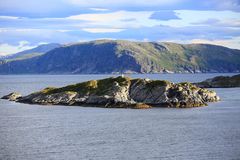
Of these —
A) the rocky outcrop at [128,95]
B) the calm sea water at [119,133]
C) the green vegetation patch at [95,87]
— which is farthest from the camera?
the green vegetation patch at [95,87]

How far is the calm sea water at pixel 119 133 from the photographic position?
71.3 m

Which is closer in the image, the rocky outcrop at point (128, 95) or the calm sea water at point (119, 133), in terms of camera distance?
the calm sea water at point (119, 133)

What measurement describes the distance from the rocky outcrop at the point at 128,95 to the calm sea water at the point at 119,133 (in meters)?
7.43

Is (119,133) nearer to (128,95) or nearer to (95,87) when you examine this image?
(128,95)

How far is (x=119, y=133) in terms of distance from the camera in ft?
300

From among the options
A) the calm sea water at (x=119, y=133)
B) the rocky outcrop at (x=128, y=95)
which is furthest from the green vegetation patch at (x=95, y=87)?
the calm sea water at (x=119, y=133)

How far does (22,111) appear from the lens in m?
133

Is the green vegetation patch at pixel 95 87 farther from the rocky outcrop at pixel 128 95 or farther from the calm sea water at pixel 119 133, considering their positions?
the calm sea water at pixel 119 133

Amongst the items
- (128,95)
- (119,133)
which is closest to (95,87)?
(128,95)

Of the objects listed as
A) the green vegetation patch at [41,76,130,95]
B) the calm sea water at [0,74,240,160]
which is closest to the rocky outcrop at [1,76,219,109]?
the green vegetation patch at [41,76,130,95]

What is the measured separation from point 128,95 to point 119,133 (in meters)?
56.9

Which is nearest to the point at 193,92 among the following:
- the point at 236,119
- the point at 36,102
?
the point at 236,119

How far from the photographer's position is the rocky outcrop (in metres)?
144

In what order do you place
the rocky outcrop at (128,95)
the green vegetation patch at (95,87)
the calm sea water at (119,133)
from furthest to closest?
the green vegetation patch at (95,87) < the rocky outcrop at (128,95) < the calm sea water at (119,133)
